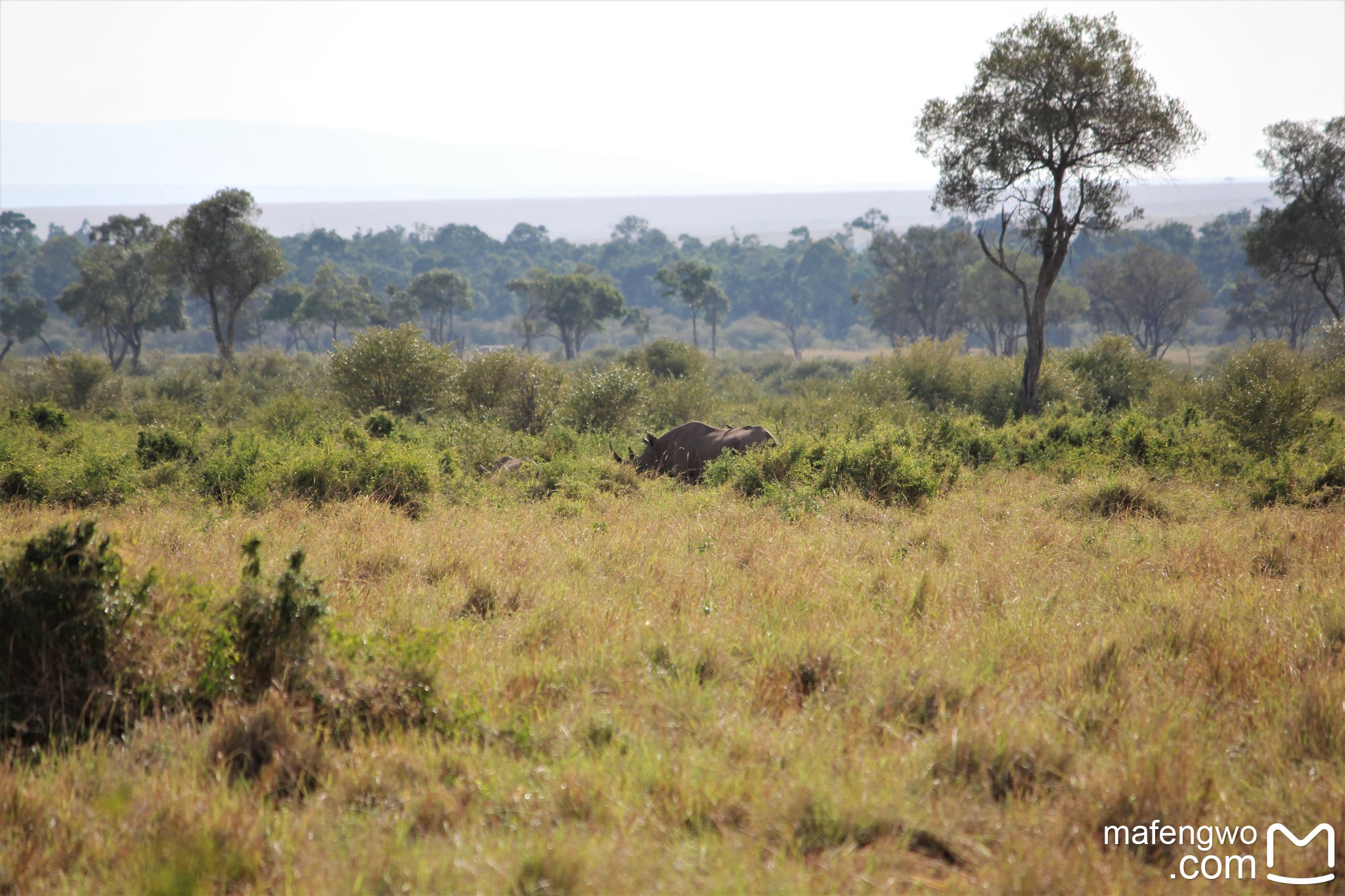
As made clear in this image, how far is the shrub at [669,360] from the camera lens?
36.3 meters

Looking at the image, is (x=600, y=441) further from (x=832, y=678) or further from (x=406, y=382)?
(x=832, y=678)

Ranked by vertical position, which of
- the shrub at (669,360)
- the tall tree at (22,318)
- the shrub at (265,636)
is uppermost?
the tall tree at (22,318)

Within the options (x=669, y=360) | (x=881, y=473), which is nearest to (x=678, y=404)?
(x=669, y=360)

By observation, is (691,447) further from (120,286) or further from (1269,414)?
(120,286)

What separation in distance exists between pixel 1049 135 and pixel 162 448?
70.7ft

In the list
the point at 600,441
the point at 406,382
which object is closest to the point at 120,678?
the point at 600,441

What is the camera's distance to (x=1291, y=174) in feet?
96.7

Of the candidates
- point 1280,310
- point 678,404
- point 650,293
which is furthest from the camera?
point 650,293

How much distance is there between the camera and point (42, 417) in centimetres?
1748

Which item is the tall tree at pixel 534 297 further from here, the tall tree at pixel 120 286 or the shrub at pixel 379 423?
the shrub at pixel 379 423

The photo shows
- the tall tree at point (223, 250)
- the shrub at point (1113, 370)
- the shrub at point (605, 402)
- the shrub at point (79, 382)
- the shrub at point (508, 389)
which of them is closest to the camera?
the shrub at point (605, 402)

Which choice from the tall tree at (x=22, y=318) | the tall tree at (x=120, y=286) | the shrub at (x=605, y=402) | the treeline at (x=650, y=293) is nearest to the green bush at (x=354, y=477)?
the shrub at (x=605, y=402)

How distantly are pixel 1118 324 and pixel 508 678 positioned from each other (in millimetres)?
67410

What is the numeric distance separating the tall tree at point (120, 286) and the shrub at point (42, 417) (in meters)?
38.1
